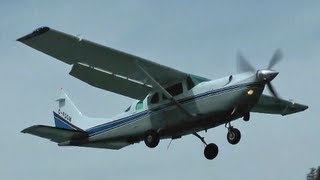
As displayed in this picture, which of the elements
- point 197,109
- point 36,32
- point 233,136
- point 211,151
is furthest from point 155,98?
point 36,32

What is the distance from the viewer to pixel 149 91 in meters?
33.2

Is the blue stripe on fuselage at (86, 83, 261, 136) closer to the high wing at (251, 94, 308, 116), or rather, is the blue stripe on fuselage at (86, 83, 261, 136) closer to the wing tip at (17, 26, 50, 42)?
the high wing at (251, 94, 308, 116)

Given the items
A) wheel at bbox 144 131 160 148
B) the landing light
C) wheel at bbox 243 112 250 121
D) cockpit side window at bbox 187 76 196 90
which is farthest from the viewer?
wheel at bbox 144 131 160 148

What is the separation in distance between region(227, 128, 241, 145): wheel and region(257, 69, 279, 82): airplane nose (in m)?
2.24

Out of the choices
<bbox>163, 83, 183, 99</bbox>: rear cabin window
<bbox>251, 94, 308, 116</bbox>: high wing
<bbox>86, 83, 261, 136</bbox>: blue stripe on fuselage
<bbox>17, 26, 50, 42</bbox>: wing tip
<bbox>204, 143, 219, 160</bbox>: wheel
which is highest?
<bbox>17, 26, 50, 42</bbox>: wing tip

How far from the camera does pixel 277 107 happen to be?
35.1 metres

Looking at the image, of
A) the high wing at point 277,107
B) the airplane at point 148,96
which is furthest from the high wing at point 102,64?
the high wing at point 277,107

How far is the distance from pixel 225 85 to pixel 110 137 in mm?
5309

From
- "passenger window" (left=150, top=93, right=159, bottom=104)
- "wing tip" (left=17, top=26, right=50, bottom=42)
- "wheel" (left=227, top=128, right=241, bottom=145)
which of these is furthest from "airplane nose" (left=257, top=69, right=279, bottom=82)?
"wing tip" (left=17, top=26, right=50, bottom=42)

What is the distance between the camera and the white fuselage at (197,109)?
29688 mm

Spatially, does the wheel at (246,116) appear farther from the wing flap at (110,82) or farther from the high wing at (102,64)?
the wing flap at (110,82)

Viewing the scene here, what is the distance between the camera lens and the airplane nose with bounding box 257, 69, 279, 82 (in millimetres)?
29266

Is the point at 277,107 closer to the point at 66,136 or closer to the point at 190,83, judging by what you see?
the point at 190,83

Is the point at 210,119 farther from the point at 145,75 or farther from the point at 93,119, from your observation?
the point at 93,119
